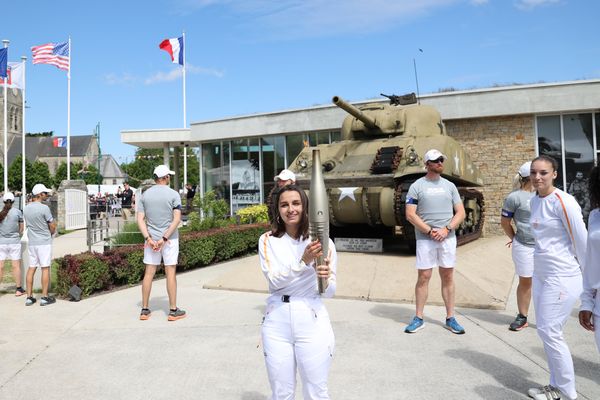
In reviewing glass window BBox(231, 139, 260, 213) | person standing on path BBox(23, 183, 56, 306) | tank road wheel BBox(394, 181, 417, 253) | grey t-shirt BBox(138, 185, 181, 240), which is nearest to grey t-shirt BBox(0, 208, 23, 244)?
person standing on path BBox(23, 183, 56, 306)

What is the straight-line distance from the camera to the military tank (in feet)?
31.4

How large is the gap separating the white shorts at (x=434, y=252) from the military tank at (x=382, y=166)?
371 centimetres

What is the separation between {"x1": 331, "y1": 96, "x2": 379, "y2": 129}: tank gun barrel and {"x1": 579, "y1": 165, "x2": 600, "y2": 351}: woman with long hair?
6.40 m

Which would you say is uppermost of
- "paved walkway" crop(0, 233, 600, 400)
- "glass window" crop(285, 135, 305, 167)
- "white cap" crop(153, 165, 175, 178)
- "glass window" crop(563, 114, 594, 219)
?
"glass window" crop(285, 135, 305, 167)

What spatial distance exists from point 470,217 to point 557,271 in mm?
8681

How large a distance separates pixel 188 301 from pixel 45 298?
2.05m

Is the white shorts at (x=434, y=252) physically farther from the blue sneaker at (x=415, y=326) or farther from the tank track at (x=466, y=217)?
the tank track at (x=466, y=217)

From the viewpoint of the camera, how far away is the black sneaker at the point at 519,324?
5402mm

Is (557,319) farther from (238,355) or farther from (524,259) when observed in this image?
(238,355)

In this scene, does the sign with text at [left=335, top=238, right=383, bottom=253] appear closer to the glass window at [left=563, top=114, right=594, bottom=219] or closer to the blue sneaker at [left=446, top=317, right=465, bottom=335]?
the blue sneaker at [left=446, top=317, right=465, bottom=335]

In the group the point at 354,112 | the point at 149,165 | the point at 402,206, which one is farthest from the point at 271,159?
the point at 149,165

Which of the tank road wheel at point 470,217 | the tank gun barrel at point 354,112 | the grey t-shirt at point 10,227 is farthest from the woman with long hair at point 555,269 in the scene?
the grey t-shirt at point 10,227

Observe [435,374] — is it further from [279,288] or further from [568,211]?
[279,288]

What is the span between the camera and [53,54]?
24.1 meters
